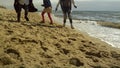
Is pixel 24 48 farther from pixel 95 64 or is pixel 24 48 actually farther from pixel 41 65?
pixel 95 64

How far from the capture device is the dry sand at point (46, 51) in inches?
388

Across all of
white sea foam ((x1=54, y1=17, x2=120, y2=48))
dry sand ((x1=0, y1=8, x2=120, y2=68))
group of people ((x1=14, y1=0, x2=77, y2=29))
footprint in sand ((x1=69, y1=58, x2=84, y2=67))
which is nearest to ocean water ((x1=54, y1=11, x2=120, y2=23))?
white sea foam ((x1=54, y1=17, x2=120, y2=48))

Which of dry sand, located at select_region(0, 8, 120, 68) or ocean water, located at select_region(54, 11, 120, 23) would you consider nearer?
dry sand, located at select_region(0, 8, 120, 68)

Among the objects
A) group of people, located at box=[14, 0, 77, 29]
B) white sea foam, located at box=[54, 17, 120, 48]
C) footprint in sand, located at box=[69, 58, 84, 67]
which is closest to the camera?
footprint in sand, located at box=[69, 58, 84, 67]

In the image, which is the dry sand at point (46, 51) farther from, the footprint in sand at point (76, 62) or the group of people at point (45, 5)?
the group of people at point (45, 5)

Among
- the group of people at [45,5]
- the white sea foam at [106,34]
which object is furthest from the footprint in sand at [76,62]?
the group of people at [45,5]

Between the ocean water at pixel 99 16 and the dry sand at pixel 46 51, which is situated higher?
the dry sand at pixel 46 51

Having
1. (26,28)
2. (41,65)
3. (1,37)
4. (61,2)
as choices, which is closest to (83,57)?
(41,65)

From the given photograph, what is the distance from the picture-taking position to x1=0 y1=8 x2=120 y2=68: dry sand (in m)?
9.86

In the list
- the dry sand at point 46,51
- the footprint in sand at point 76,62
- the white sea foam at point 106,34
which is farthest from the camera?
the white sea foam at point 106,34

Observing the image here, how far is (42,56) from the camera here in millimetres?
10438

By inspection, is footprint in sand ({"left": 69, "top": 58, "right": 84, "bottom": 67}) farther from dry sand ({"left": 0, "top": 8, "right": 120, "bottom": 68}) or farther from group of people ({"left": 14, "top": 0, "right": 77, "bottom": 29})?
group of people ({"left": 14, "top": 0, "right": 77, "bottom": 29})

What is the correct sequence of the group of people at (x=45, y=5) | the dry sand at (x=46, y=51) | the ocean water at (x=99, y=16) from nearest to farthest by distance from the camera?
the dry sand at (x=46, y=51)
the group of people at (x=45, y=5)
the ocean water at (x=99, y=16)

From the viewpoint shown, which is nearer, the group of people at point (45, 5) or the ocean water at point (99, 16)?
the group of people at point (45, 5)
